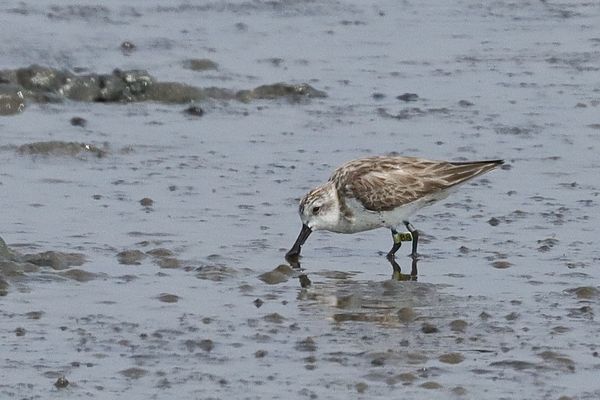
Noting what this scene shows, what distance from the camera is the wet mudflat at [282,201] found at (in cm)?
888

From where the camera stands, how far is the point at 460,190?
13.2 metres

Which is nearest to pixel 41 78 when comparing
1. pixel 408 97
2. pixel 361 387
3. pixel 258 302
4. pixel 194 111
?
A: pixel 194 111

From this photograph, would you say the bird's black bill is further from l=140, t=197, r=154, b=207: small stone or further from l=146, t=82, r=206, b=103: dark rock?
l=146, t=82, r=206, b=103: dark rock

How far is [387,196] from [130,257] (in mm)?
1915

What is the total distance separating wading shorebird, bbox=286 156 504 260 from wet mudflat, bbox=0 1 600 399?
9.2 inches

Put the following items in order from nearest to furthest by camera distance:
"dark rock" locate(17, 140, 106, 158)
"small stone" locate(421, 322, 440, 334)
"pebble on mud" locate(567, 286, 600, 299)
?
"small stone" locate(421, 322, 440, 334), "pebble on mud" locate(567, 286, 600, 299), "dark rock" locate(17, 140, 106, 158)

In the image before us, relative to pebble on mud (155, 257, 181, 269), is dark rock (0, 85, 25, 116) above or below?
above

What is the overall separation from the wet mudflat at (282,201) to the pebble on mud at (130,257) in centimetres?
1

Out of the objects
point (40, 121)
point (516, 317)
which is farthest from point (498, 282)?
point (40, 121)

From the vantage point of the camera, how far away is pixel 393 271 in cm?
1130

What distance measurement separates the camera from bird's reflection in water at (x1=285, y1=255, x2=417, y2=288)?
10.9 m

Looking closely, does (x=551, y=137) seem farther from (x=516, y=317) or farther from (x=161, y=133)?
(x=516, y=317)

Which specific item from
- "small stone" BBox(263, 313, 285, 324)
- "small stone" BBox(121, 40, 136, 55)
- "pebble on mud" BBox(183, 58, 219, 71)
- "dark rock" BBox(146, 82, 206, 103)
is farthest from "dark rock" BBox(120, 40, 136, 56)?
"small stone" BBox(263, 313, 285, 324)

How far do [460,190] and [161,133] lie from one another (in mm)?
3084
